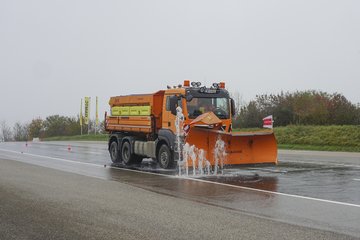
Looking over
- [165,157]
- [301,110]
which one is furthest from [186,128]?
[301,110]

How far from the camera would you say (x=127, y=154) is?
62.4 ft

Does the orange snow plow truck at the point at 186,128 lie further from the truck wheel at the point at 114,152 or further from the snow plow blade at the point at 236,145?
the truck wheel at the point at 114,152

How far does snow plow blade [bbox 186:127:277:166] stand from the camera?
1453 centimetres

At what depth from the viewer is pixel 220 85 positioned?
55.7 ft

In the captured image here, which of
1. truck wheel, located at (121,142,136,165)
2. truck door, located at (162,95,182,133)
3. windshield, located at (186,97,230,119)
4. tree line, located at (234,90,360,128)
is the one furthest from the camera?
tree line, located at (234,90,360,128)

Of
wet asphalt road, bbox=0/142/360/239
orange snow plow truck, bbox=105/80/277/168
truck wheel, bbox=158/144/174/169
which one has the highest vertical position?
orange snow plow truck, bbox=105/80/277/168

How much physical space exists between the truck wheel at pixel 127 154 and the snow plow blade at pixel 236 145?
4.89 meters

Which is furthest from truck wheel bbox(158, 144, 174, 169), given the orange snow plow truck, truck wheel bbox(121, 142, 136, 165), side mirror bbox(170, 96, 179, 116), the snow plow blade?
truck wheel bbox(121, 142, 136, 165)

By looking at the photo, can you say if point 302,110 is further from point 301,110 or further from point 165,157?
point 165,157

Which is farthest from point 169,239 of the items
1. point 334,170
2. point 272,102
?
point 272,102

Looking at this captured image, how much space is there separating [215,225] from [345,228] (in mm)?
1926

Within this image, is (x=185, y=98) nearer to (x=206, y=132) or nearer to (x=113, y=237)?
(x=206, y=132)

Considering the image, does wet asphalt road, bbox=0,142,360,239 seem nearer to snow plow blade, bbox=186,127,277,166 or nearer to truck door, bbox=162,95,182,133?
snow plow blade, bbox=186,127,277,166

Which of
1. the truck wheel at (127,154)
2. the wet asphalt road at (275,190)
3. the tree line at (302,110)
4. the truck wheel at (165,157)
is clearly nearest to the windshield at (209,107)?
the truck wheel at (165,157)
